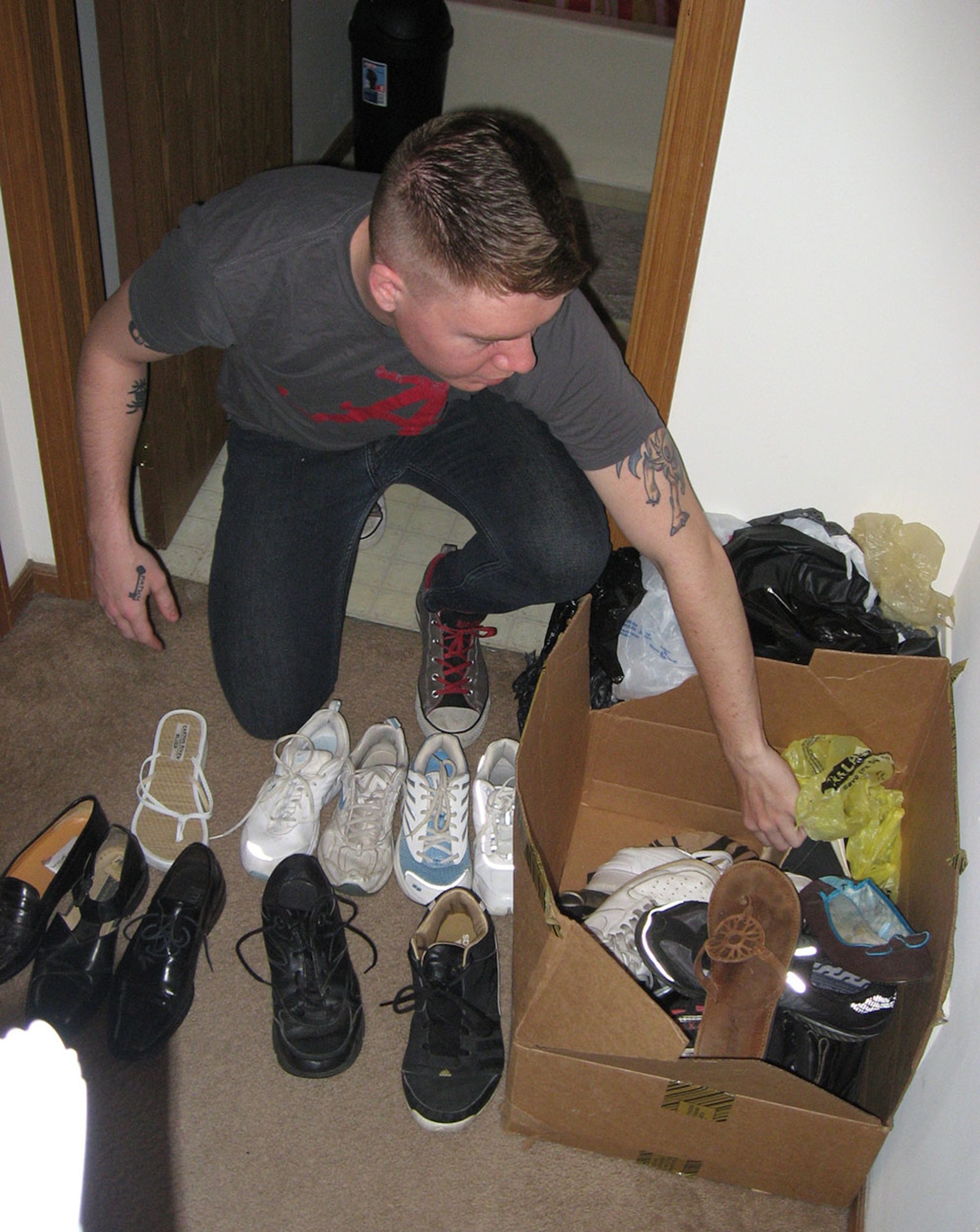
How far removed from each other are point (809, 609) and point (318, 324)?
0.86 m

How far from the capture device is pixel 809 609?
63.2 inches

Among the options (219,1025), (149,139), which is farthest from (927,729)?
(149,139)

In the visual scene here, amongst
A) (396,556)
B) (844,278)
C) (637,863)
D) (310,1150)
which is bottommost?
(310,1150)

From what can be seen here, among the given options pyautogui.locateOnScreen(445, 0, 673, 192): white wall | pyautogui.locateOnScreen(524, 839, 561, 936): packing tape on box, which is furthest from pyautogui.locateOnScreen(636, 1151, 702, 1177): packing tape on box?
pyautogui.locateOnScreen(445, 0, 673, 192): white wall

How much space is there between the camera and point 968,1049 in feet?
3.64

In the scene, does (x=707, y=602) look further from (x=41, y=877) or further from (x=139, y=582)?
(x=41, y=877)

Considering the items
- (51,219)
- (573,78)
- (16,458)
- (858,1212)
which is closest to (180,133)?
(51,219)

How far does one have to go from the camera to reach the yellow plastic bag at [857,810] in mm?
1468

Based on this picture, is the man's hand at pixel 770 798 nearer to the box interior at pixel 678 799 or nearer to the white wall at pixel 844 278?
the box interior at pixel 678 799

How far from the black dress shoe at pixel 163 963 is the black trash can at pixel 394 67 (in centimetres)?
229

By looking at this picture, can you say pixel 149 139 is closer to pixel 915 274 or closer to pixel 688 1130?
pixel 915 274

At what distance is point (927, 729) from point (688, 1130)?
0.68 m

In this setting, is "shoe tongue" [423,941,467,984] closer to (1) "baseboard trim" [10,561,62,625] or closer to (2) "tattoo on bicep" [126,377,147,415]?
(2) "tattoo on bicep" [126,377,147,415]

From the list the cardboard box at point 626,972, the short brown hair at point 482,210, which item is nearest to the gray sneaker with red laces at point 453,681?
the cardboard box at point 626,972
